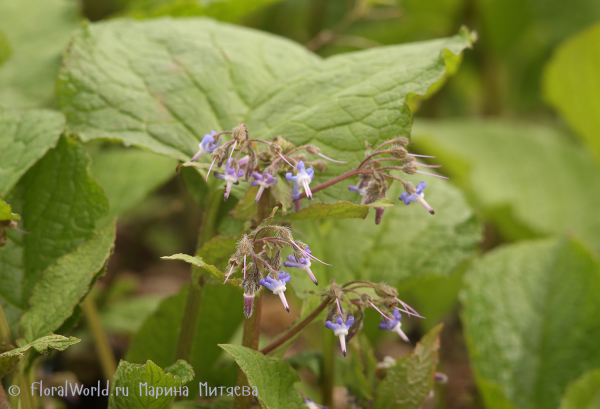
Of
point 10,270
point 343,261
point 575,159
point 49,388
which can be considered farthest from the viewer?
point 575,159

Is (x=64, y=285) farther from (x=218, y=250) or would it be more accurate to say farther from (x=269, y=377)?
(x=269, y=377)

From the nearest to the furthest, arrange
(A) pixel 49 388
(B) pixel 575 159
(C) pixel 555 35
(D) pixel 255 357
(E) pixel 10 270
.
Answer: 1. (D) pixel 255 357
2. (E) pixel 10 270
3. (A) pixel 49 388
4. (B) pixel 575 159
5. (C) pixel 555 35

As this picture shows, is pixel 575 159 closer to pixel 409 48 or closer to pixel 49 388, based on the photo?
pixel 409 48

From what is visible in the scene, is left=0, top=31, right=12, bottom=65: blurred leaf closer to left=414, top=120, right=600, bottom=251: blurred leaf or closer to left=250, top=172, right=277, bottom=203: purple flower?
left=250, top=172, right=277, bottom=203: purple flower

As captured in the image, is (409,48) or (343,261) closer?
(409,48)

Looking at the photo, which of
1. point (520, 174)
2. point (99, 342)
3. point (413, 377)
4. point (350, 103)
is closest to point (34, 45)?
point (99, 342)

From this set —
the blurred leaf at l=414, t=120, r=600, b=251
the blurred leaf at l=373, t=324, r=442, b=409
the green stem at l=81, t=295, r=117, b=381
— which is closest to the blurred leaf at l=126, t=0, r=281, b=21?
the green stem at l=81, t=295, r=117, b=381

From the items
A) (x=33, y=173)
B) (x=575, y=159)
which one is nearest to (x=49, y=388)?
(x=33, y=173)
